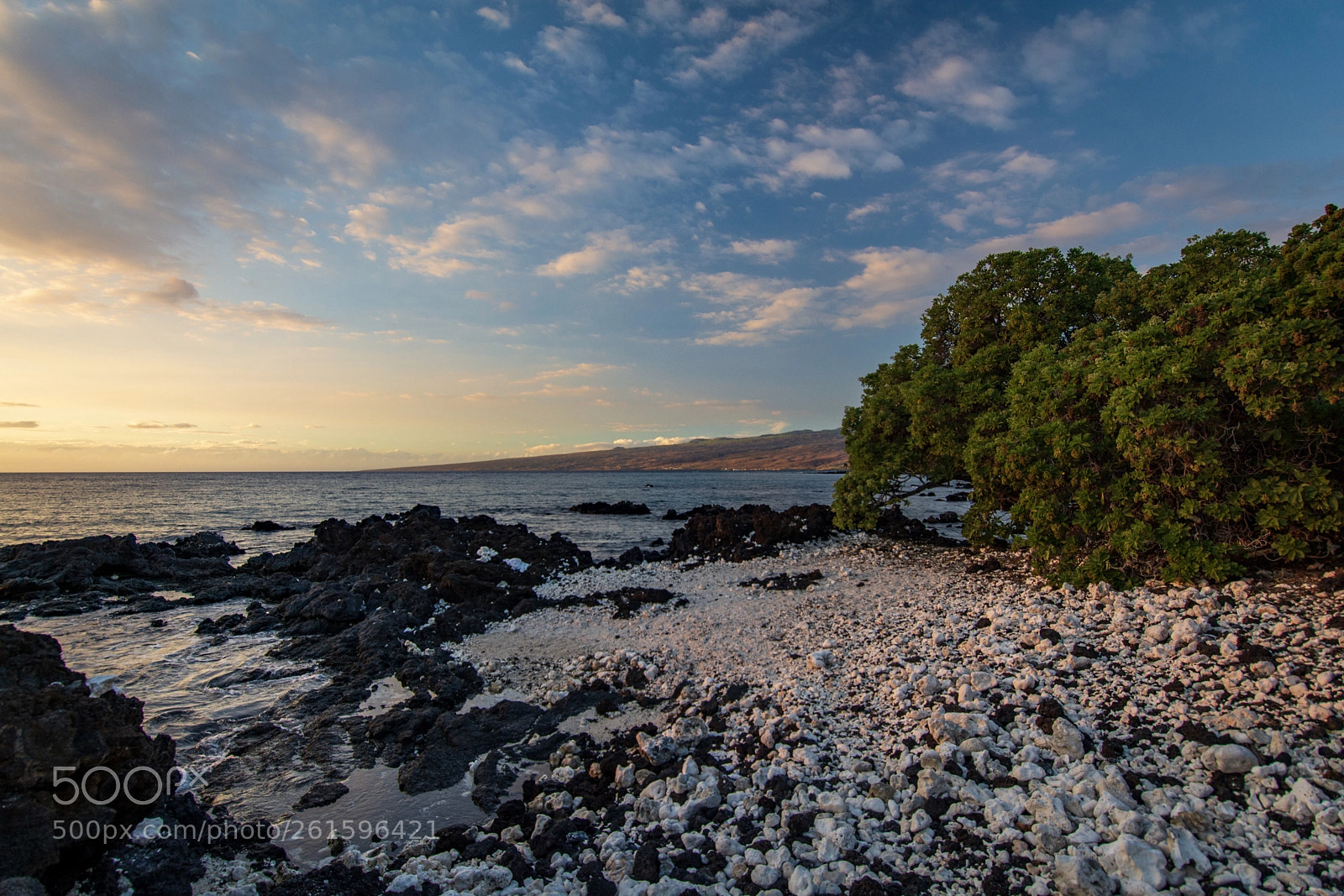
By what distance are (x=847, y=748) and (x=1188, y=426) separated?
359 inches

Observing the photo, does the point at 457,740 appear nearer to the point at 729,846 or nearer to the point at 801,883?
the point at 729,846

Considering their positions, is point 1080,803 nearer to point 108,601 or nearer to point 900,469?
point 900,469

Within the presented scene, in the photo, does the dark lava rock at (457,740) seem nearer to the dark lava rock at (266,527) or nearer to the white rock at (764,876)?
the white rock at (764,876)

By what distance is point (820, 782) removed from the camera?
6.88m

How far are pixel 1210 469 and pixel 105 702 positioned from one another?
16658 millimetres

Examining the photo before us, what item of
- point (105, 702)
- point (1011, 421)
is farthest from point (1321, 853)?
point (105, 702)

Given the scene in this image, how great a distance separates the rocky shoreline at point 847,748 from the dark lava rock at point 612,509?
39.6 metres

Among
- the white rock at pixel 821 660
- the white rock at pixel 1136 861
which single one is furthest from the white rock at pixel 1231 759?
the white rock at pixel 821 660

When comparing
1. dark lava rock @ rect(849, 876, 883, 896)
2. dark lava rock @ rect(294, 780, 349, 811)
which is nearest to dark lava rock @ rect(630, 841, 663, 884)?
dark lava rock @ rect(849, 876, 883, 896)

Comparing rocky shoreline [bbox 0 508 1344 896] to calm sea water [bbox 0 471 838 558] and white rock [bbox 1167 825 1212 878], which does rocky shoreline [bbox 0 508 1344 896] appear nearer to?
white rock [bbox 1167 825 1212 878]

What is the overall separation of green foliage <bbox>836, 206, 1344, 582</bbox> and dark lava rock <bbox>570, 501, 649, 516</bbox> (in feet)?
132

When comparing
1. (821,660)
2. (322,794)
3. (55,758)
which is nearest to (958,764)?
(821,660)

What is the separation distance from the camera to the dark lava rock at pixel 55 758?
5.09m

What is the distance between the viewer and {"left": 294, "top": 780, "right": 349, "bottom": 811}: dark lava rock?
7414mm
